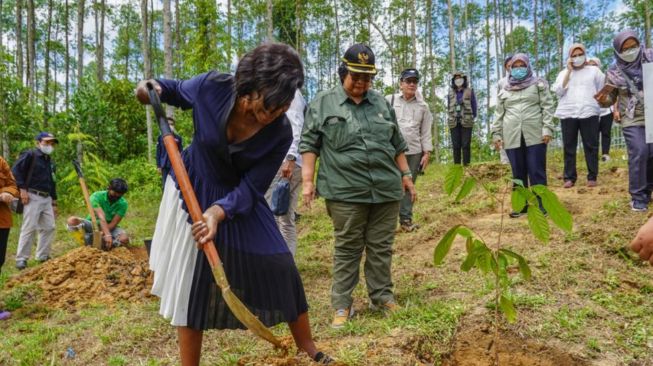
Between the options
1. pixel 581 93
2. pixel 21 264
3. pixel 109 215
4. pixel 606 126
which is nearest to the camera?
pixel 581 93

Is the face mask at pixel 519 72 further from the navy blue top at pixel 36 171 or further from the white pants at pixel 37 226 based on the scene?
the white pants at pixel 37 226

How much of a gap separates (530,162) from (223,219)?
13.1 feet

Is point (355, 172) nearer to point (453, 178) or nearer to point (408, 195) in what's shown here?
point (453, 178)

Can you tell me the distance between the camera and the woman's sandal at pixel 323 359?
2.20 meters

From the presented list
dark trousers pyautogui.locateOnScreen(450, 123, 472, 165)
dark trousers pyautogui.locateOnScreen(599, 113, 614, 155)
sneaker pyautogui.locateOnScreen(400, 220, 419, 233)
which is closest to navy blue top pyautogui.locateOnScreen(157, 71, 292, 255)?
sneaker pyautogui.locateOnScreen(400, 220, 419, 233)

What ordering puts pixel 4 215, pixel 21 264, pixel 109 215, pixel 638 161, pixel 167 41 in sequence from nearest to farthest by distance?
1. pixel 4 215
2. pixel 638 161
3. pixel 21 264
4. pixel 109 215
5. pixel 167 41

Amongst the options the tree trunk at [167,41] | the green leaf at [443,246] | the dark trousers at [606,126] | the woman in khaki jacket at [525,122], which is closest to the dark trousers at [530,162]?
the woman in khaki jacket at [525,122]

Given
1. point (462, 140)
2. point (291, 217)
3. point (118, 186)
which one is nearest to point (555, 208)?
point (291, 217)

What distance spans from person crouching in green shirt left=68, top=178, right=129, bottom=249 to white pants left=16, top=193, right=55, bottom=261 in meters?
0.30

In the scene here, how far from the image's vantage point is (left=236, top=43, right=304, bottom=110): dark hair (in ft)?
5.86

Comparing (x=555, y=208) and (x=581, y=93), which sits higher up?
(x=581, y=93)

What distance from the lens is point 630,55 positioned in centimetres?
474

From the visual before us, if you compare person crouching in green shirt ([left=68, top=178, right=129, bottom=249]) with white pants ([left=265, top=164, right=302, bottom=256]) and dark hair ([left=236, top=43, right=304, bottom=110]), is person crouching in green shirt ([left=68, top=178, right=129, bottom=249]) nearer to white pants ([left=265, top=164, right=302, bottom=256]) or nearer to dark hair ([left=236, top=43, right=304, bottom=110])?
white pants ([left=265, top=164, right=302, bottom=256])

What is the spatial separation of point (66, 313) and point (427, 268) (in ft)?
10.6
